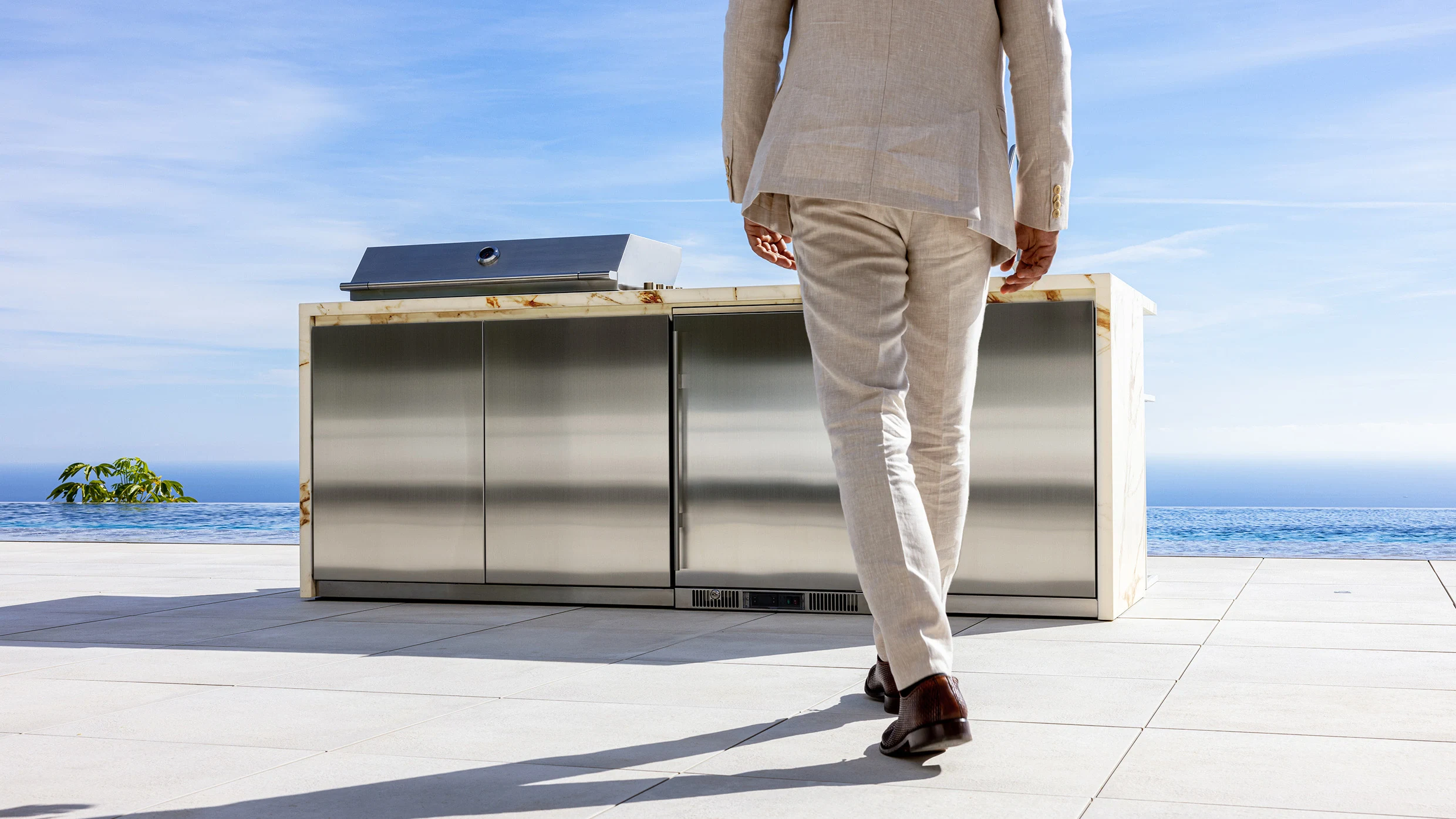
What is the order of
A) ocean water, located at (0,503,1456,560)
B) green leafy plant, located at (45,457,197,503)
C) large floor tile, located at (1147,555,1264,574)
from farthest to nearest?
green leafy plant, located at (45,457,197,503) → ocean water, located at (0,503,1456,560) → large floor tile, located at (1147,555,1264,574)

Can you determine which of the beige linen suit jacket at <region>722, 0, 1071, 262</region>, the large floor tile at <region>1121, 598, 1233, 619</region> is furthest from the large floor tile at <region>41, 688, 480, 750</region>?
the large floor tile at <region>1121, 598, 1233, 619</region>

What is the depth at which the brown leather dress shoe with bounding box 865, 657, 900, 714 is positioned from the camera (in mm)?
1942

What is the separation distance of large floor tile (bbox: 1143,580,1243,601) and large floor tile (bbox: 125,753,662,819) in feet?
8.21

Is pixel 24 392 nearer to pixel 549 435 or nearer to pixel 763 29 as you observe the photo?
pixel 549 435

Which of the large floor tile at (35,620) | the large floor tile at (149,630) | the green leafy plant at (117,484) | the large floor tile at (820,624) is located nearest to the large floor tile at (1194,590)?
the large floor tile at (820,624)

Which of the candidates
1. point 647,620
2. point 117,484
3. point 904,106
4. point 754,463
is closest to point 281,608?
point 647,620

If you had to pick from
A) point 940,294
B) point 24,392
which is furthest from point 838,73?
point 24,392

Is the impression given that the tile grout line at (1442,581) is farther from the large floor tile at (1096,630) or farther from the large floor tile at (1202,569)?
the large floor tile at (1096,630)

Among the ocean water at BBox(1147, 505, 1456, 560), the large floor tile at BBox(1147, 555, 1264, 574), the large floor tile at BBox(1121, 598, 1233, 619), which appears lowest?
the ocean water at BBox(1147, 505, 1456, 560)

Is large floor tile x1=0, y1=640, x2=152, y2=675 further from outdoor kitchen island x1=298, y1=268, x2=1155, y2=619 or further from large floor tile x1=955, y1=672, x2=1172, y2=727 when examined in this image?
large floor tile x1=955, y1=672, x2=1172, y2=727

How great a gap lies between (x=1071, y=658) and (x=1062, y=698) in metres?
0.47

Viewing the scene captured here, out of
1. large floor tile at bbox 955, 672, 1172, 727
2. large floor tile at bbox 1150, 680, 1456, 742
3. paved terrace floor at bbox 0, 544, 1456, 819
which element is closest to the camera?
paved terrace floor at bbox 0, 544, 1456, 819

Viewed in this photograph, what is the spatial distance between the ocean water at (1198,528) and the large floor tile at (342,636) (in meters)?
3.42

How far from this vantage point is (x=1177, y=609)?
3.36 m
